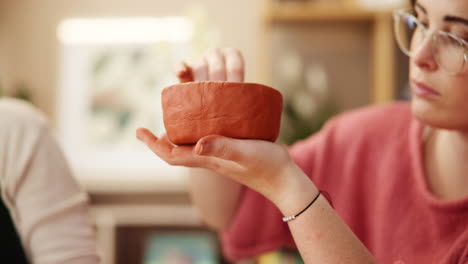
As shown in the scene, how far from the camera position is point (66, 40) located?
3037 mm

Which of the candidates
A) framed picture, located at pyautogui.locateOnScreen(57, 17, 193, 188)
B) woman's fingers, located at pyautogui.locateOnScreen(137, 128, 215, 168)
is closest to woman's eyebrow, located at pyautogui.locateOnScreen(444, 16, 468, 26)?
woman's fingers, located at pyautogui.locateOnScreen(137, 128, 215, 168)

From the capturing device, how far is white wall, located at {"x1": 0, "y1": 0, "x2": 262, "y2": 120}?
300cm

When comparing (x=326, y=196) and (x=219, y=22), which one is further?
(x=219, y=22)

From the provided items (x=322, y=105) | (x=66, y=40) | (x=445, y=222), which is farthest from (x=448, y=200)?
(x=66, y=40)

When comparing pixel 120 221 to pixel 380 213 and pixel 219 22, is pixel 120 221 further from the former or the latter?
pixel 380 213

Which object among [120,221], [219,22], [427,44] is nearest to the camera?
[427,44]

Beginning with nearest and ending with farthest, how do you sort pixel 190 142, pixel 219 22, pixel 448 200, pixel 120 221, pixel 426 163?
pixel 190 142, pixel 448 200, pixel 426 163, pixel 120 221, pixel 219 22

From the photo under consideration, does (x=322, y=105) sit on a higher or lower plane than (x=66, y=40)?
lower

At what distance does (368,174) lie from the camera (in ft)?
3.39

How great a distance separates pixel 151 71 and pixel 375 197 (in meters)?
2.20

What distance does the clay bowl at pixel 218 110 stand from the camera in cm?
53

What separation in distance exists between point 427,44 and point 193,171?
0.49 metres

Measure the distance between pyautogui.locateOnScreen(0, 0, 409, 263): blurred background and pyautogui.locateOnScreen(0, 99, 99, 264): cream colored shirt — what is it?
1.74 metres

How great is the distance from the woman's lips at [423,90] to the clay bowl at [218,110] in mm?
337
